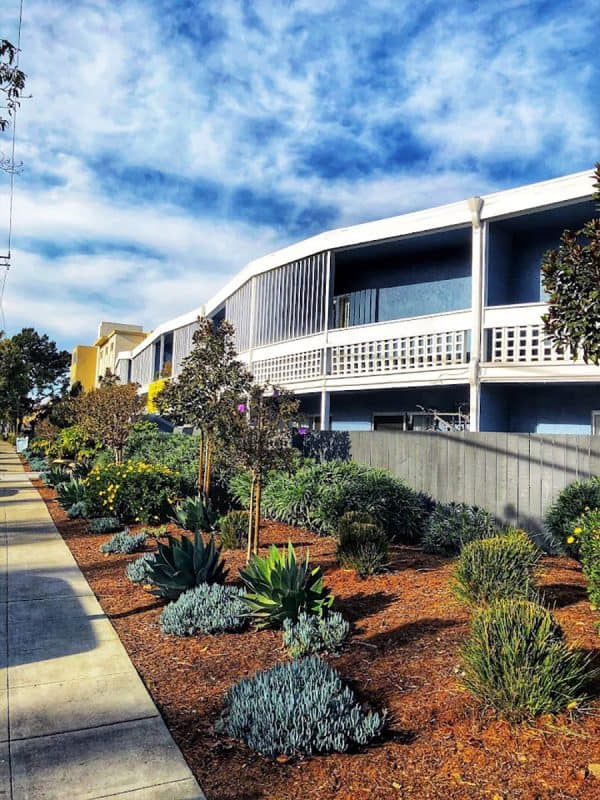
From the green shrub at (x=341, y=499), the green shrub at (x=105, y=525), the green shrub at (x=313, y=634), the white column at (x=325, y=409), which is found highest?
the white column at (x=325, y=409)

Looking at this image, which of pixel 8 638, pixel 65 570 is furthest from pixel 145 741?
pixel 65 570

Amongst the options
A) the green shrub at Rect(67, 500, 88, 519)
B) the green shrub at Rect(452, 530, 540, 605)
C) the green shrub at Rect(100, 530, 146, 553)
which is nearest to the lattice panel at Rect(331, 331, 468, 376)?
the green shrub at Rect(67, 500, 88, 519)

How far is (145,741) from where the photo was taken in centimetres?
386

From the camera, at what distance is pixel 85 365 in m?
68.7

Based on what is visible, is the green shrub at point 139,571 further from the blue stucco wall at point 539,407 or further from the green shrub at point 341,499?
the blue stucco wall at point 539,407

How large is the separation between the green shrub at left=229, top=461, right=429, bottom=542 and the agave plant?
279 cm

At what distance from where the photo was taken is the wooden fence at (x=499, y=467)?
961cm

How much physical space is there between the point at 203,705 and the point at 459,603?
2641mm

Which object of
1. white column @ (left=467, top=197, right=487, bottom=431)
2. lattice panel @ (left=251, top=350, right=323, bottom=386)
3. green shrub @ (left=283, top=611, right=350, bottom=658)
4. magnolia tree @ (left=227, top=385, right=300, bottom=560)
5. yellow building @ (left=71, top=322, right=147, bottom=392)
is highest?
yellow building @ (left=71, top=322, right=147, bottom=392)

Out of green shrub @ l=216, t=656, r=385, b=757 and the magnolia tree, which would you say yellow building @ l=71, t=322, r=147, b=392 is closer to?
the magnolia tree

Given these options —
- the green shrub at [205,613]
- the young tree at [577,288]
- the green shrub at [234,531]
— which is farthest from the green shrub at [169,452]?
the young tree at [577,288]

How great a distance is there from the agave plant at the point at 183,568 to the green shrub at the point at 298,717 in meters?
2.52

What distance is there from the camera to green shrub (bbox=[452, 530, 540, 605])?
18.6 feet

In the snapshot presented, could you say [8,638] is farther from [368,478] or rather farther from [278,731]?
[368,478]
